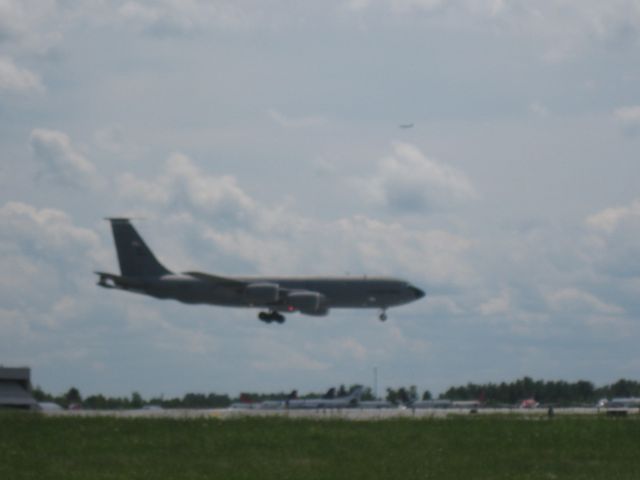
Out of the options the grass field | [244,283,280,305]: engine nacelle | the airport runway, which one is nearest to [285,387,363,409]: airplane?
[244,283,280,305]: engine nacelle

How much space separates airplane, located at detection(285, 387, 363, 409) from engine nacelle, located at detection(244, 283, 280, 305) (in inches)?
681

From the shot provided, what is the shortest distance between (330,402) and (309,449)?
273 feet

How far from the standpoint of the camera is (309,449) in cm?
4634

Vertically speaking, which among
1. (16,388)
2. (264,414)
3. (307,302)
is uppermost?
(307,302)

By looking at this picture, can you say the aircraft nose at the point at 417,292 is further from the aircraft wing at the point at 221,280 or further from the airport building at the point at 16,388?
the airport building at the point at 16,388

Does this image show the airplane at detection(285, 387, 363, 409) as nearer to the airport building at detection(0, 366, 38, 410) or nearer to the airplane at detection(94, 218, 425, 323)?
the airplane at detection(94, 218, 425, 323)

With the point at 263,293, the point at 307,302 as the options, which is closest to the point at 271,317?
the point at 263,293

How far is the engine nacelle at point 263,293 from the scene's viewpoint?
344ft

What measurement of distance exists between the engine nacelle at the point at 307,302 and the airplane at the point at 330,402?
57.9ft

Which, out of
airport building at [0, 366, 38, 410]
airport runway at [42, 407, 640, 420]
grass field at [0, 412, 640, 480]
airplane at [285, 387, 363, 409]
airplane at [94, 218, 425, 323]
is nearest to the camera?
grass field at [0, 412, 640, 480]

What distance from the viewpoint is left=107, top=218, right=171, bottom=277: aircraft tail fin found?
111500 mm

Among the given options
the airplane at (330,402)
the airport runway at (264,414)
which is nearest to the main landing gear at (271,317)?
the airplane at (330,402)

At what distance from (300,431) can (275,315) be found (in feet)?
174

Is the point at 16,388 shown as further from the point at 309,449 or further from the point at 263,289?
the point at 309,449
